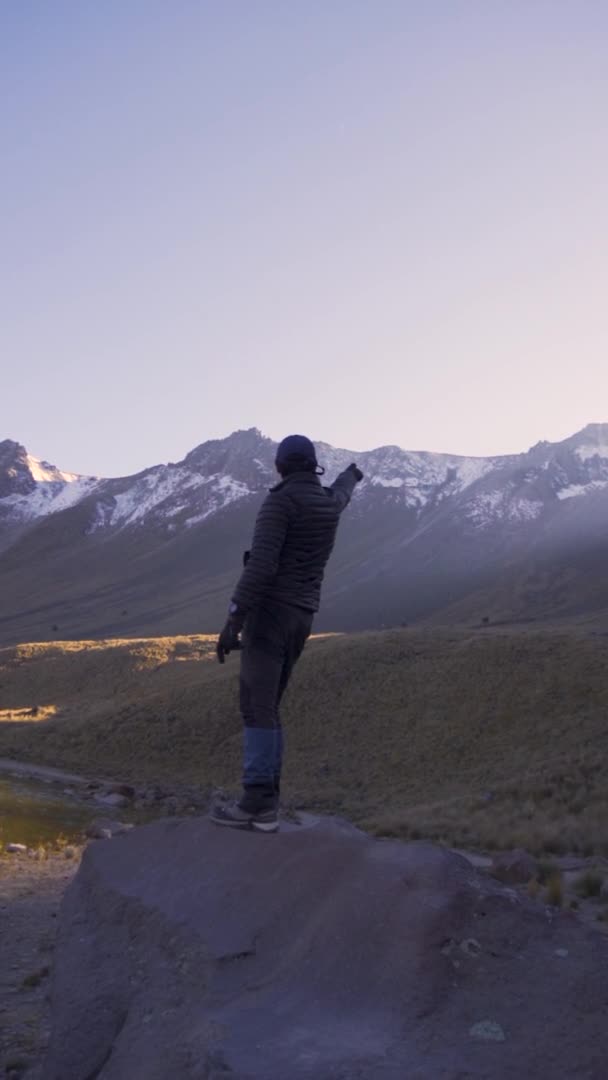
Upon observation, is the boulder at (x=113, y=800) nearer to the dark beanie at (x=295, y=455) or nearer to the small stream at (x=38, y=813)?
the small stream at (x=38, y=813)

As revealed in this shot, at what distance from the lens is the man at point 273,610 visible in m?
6.55

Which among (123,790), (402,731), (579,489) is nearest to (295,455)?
(123,790)

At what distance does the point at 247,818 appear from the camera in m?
6.51

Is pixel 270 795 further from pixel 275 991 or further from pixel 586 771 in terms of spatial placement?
pixel 586 771

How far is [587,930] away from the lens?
4.66m

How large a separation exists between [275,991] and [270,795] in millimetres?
2272

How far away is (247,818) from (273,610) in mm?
1355

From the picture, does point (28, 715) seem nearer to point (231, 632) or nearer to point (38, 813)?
point (38, 813)

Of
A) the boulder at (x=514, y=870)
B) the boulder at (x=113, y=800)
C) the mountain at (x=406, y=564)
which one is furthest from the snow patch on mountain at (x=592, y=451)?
the boulder at (x=514, y=870)

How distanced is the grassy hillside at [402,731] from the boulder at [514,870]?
647cm

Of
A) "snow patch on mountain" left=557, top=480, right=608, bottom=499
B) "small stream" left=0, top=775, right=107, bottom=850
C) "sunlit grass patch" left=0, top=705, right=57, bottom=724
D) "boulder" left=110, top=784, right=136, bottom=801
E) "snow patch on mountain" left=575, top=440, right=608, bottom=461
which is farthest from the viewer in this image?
"snow patch on mountain" left=575, top=440, right=608, bottom=461

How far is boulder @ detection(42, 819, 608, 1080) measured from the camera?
368cm

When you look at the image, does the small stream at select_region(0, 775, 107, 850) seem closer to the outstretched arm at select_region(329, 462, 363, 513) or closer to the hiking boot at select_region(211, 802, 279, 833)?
the hiking boot at select_region(211, 802, 279, 833)

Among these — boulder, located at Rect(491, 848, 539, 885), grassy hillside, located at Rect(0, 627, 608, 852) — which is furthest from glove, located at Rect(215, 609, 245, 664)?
grassy hillside, located at Rect(0, 627, 608, 852)
